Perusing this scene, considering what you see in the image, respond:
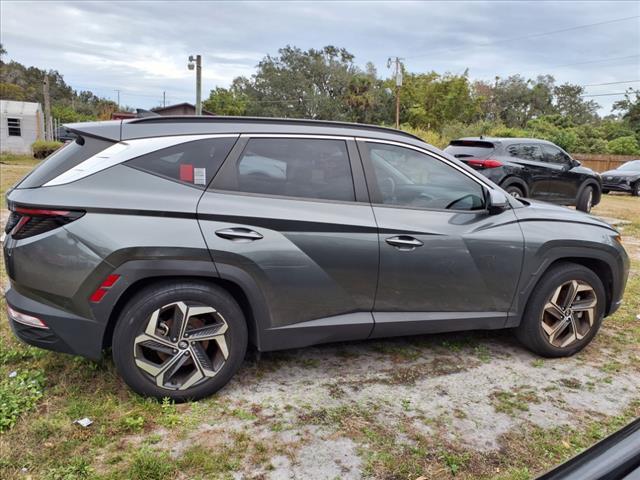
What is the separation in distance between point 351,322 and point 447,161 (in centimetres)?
136

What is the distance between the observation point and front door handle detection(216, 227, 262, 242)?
281cm

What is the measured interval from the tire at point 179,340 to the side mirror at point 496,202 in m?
1.91

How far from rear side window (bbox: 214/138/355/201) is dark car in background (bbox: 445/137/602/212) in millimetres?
7158

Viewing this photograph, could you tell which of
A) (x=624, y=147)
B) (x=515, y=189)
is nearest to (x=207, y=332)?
(x=515, y=189)

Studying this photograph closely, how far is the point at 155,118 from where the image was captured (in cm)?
306

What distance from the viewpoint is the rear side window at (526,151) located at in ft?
33.2

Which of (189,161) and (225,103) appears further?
(225,103)

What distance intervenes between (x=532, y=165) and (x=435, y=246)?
8.06 meters

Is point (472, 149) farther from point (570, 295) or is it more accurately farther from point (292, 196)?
point (292, 196)

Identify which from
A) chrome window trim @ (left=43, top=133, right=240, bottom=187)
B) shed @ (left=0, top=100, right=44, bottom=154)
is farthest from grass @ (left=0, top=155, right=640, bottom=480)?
shed @ (left=0, top=100, right=44, bottom=154)

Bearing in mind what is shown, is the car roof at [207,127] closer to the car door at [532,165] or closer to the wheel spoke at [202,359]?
the wheel spoke at [202,359]

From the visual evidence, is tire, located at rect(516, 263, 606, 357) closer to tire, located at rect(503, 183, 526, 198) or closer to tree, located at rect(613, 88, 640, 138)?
tire, located at rect(503, 183, 526, 198)

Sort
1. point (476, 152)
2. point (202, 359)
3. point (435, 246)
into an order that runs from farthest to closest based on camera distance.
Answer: point (476, 152) → point (435, 246) → point (202, 359)

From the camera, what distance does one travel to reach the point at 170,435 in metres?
2.60
